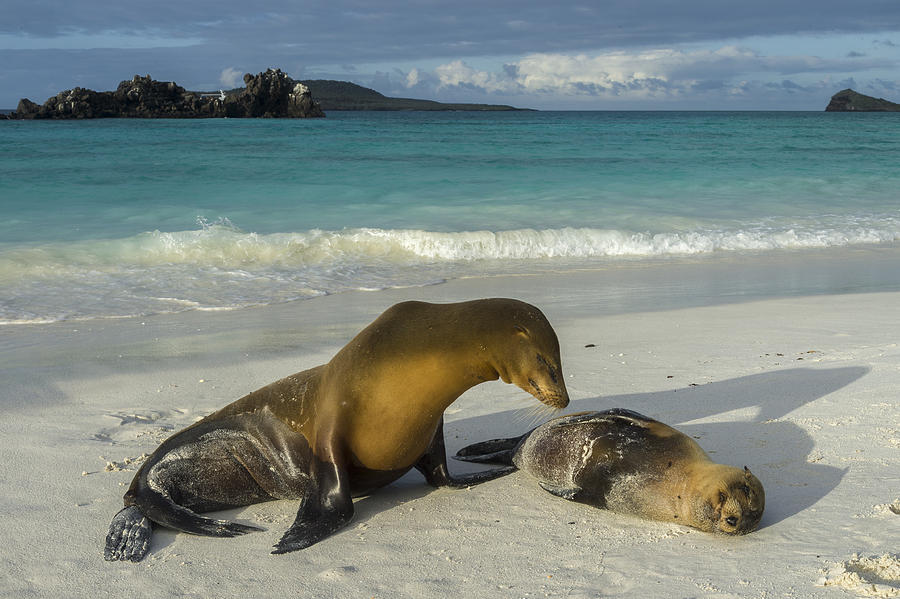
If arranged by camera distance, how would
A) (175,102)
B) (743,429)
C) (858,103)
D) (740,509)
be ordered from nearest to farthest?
(740,509), (743,429), (175,102), (858,103)

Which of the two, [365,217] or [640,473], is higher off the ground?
[365,217]

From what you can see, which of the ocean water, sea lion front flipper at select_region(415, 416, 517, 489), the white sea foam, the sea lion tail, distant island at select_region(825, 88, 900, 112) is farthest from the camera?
distant island at select_region(825, 88, 900, 112)

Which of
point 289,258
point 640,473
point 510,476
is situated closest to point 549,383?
point 640,473

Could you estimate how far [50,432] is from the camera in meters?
5.26

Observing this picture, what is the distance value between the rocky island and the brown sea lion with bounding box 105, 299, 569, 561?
81458 mm

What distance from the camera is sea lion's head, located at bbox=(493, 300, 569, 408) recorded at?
3807mm

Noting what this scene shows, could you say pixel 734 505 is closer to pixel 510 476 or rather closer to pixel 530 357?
pixel 530 357

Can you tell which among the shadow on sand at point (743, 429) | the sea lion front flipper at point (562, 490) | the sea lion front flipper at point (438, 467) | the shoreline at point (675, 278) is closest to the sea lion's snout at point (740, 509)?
the shadow on sand at point (743, 429)

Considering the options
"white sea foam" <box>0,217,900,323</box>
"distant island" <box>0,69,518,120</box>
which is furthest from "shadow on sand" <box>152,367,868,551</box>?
"distant island" <box>0,69,518,120</box>

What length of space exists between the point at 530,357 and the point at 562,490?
0.85m

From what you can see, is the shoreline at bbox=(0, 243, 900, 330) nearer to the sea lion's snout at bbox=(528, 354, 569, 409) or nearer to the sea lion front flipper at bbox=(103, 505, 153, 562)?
the sea lion front flipper at bbox=(103, 505, 153, 562)

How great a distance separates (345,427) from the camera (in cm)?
405

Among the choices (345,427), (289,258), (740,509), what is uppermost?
(345,427)

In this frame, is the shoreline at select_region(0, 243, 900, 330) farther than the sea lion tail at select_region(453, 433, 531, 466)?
Yes
